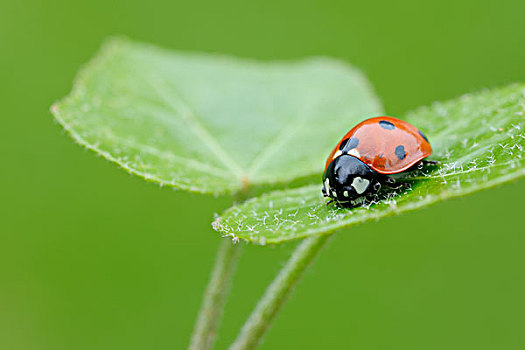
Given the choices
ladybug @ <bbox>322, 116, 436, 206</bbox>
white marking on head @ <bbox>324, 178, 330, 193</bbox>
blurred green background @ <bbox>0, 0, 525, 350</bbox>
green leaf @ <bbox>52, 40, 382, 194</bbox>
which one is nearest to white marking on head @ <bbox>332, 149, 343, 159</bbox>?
ladybug @ <bbox>322, 116, 436, 206</bbox>

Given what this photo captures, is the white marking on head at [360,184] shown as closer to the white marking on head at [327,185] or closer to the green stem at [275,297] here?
the white marking on head at [327,185]

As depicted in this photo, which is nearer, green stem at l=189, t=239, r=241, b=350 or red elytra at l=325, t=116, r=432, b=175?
green stem at l=189, t=239, r=241, b=350

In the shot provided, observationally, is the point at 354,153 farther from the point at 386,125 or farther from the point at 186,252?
the point at 186,252

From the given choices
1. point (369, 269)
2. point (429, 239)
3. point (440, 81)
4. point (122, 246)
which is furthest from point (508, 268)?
point (122, 246)

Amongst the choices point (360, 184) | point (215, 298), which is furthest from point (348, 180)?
point (215, 298)

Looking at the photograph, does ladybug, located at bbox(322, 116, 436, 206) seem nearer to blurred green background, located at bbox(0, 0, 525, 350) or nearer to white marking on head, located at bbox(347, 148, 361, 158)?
white marking on head, located at bbox(347, 148, 361, 158)

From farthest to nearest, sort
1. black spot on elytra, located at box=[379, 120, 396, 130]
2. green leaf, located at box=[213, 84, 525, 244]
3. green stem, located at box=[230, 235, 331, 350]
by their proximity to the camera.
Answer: black spot on elytra, located at box=[379, 120, 396, 130] < green stem, located at box=[230, 235, 331, 350] < green leaf, located at box=[213, 84, 525, 244]

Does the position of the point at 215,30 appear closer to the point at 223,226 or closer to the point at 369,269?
the point at 369,269
